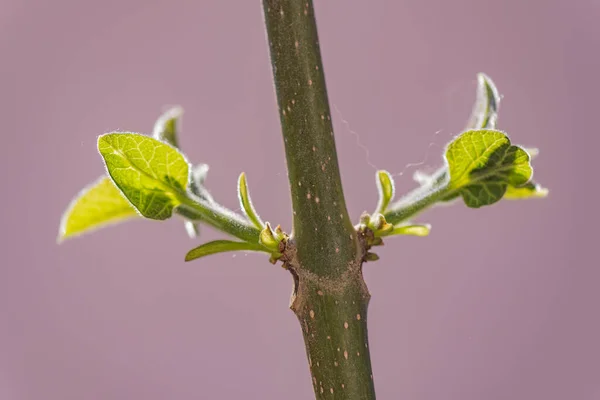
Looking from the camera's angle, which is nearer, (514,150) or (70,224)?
(514,150)

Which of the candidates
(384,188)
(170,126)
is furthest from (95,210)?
(384,188)

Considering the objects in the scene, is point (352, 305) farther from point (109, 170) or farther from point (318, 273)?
point (109, 170)

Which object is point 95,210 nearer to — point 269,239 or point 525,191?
point 269,239

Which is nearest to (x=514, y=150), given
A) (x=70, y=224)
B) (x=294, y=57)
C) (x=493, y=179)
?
(x=493, y=179)

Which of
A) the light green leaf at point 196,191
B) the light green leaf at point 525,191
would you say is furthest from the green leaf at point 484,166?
the light green leaf at point 196,191

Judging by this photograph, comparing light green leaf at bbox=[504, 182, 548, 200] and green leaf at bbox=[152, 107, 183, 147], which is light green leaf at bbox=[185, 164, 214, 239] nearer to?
green leaf at bbox=[152, 107, 183, 147]

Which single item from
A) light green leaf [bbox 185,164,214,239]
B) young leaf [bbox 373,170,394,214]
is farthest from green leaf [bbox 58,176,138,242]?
young leaf [bbox 373,170,394,214]
